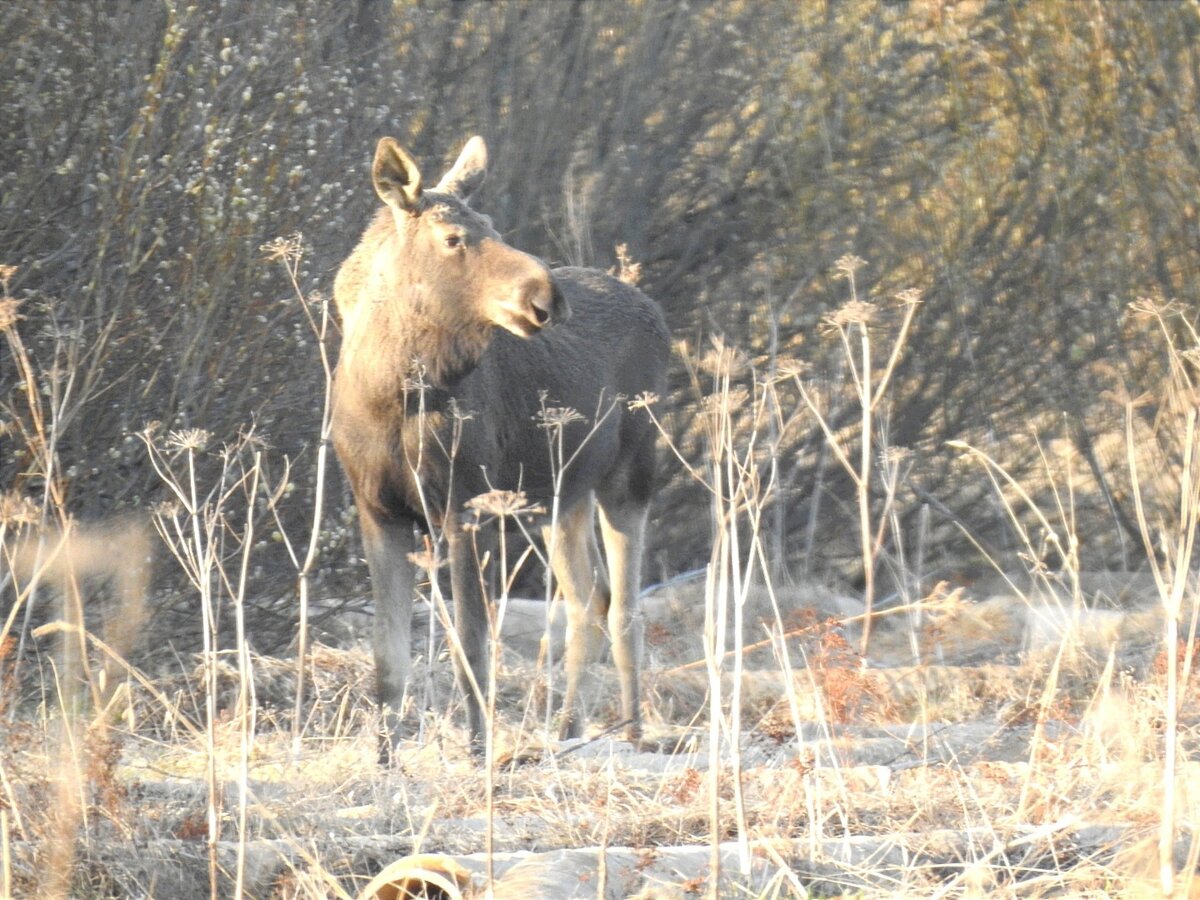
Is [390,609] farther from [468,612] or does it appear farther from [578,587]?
[578,587]

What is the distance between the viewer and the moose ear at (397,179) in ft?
20.5

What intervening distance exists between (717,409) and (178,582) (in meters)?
4.80

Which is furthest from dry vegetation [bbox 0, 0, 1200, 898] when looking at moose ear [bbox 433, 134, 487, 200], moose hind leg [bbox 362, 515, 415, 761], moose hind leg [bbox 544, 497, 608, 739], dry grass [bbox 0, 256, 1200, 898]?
moose ear [bbox 433, 134, 487, 200]

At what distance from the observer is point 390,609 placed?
20.9 feet

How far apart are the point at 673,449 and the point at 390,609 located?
2977 mm

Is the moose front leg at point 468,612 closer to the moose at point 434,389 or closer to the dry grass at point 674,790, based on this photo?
the moose at point 434,389

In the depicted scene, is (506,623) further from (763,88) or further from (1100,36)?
(1100,36)

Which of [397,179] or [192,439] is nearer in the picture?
[192,439]

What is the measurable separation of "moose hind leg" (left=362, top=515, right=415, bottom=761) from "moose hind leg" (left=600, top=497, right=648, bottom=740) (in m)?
1.47

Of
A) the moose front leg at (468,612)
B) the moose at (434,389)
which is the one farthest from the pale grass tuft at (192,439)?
the moose front leg at (468,612)

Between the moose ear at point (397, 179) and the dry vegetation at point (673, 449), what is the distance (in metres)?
0.48

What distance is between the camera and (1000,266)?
13219 mm

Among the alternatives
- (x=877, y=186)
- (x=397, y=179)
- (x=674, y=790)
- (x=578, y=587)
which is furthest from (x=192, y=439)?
(x=877, y=186)

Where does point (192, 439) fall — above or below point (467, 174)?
below
